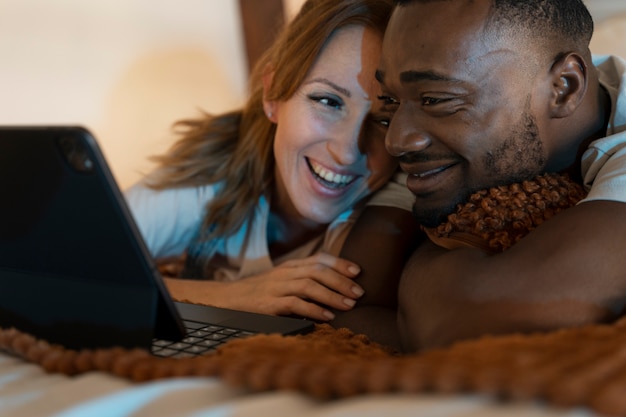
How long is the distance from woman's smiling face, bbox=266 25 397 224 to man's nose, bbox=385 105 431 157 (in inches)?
11.3

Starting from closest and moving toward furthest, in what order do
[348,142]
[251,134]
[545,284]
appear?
[545,284], [348,142], [251,134]

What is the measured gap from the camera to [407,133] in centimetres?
99

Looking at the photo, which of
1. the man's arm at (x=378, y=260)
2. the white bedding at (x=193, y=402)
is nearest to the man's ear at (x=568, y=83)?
the man's arm at (x=378, y=260)

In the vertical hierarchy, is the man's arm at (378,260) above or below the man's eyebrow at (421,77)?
below

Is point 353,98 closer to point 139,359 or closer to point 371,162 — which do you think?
point 371,162

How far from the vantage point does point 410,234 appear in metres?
1.21

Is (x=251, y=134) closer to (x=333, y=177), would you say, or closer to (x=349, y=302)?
(x=333, y=177)

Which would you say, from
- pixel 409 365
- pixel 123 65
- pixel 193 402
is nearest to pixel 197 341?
pixel 193 402

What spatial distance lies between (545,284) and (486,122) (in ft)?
0.85

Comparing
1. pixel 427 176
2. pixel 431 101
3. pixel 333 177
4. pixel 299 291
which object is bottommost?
pixel 299 291

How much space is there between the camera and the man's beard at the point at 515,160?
96 centimetres

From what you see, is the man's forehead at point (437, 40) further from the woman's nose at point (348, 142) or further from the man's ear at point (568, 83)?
the woman's nose at point (348, 142)

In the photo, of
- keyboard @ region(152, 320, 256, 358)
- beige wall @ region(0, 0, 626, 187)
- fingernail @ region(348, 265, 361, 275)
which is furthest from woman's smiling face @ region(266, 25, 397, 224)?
beige wall @ region(0, 0, 626, 187)

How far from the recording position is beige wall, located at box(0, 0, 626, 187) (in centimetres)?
202
